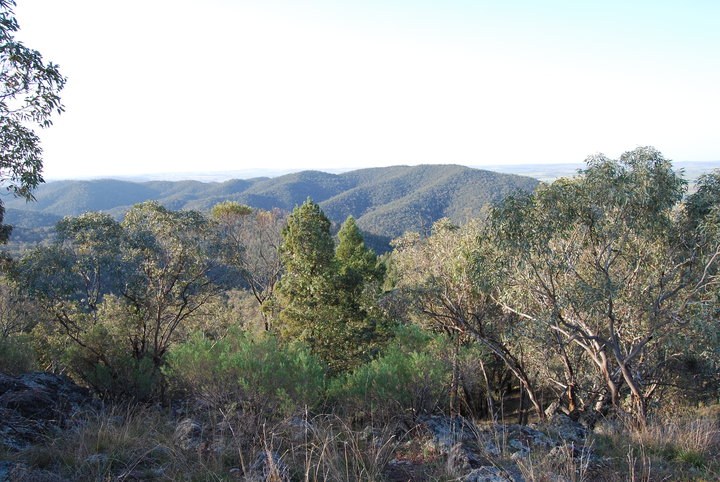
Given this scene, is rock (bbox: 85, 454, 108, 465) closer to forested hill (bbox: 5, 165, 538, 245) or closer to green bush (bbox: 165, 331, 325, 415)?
green bush (bbox: 165, 331, 325, 415)

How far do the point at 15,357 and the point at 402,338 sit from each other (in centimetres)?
901

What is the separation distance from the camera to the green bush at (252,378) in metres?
6.42

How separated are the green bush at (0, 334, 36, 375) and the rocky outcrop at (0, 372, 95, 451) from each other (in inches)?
88.7

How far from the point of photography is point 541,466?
423 centimetres

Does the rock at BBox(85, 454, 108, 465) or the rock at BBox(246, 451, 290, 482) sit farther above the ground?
the rock at BBox(246, 451, 290, 482)

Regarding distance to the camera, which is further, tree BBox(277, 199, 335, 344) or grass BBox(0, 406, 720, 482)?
tree BBox(277, 199, 335, 344)

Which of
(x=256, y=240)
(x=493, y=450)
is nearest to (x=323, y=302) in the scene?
(x=493, y=450)

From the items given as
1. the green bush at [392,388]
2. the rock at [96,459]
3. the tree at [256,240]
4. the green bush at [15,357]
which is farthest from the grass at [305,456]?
the tree at [256,240]

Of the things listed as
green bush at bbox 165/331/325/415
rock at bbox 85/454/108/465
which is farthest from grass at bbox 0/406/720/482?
green bush at bbox 165/331/325/415

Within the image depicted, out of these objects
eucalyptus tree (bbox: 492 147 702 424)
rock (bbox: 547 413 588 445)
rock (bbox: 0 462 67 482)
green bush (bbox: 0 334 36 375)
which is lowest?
green bush (bbox: 0 334 36 375)

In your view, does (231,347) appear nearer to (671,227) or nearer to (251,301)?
(671,227)

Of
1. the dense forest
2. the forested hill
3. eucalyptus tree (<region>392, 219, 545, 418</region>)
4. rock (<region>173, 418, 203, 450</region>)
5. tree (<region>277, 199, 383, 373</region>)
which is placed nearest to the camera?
the dense forest

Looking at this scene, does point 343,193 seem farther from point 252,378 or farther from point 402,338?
point 252,378

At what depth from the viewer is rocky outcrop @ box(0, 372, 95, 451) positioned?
5648mm
